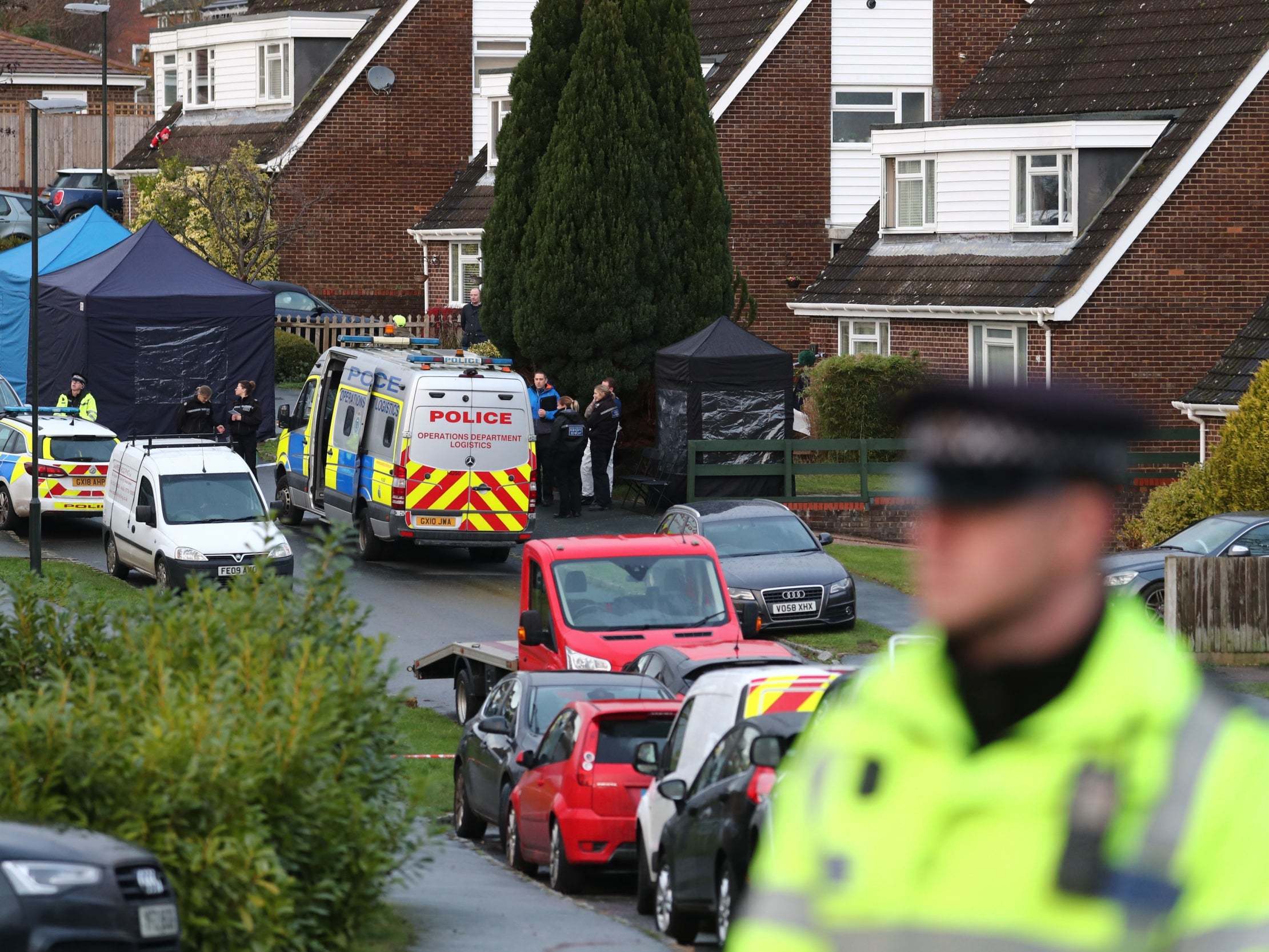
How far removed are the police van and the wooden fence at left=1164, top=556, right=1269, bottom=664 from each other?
30.5ft

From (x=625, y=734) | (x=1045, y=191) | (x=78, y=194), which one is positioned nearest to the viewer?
(x=625, y=734)

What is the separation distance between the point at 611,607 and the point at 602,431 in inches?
473

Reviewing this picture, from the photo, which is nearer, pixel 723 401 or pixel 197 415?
pixel 723 401

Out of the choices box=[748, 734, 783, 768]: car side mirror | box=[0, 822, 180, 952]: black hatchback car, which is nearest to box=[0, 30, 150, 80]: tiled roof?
box=[748, 734, 783, 768]: car side mirror

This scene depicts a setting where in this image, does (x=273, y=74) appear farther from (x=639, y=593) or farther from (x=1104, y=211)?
(x=639, y=593)

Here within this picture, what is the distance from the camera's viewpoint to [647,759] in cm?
1304

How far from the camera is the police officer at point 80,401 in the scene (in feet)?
107

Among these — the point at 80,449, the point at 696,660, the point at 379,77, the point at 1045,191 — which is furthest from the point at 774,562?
the point at 379,77

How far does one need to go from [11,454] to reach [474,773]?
16227 mm

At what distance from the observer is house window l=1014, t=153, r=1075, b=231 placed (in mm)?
35812

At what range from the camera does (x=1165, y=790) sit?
6.17ft

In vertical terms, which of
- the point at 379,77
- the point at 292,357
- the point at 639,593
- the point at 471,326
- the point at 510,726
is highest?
the point at 379,77

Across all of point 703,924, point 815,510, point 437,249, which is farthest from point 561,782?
point 437,249

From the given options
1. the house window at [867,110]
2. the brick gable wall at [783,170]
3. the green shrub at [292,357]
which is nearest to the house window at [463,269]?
the green shrub at [292,357]
